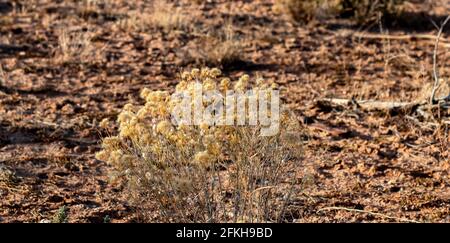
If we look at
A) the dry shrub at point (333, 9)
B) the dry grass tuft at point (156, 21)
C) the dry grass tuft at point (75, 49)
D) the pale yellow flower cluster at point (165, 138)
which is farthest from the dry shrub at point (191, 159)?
the dry shrub at point (333, 9)

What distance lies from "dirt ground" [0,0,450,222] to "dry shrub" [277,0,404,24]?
0.46ft

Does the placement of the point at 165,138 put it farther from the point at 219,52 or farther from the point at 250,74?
the point at 219,52

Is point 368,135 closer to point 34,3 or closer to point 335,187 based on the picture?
point 335,187

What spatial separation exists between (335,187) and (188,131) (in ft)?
5.82

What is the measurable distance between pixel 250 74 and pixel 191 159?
402cm

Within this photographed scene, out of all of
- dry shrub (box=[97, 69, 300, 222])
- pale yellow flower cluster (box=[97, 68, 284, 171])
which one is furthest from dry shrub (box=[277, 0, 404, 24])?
pale yellow flower cluster (box=[97, 68, 284, 171])

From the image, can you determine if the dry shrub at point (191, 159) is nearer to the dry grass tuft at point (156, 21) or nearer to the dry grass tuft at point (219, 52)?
the dry grass tuft at point (219, 52)

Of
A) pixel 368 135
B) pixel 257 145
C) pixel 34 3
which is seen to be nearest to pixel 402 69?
pixel 368 135

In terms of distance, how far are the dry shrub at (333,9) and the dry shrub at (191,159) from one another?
5.61 meters

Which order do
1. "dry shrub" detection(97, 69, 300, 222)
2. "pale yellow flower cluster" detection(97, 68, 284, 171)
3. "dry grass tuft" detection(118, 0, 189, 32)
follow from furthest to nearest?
"dry grass tuft" detection(118, 0, 189, 32)
"dry shrub" detection(97, 69, 300, 222)
"pale yellow flower cluster" detection(97, 68, 284, 171)

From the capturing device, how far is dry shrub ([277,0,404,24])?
9.80 meters

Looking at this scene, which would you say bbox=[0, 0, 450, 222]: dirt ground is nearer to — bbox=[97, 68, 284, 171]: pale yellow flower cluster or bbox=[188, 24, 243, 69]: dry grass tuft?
bbox=[188, 24, 243, 69]: dry grass tuft

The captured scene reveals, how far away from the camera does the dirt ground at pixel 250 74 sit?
17.2 feet

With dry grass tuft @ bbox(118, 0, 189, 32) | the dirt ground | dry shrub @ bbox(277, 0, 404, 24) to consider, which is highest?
dry shrub @ bbox(277, 0, 404, 24)
